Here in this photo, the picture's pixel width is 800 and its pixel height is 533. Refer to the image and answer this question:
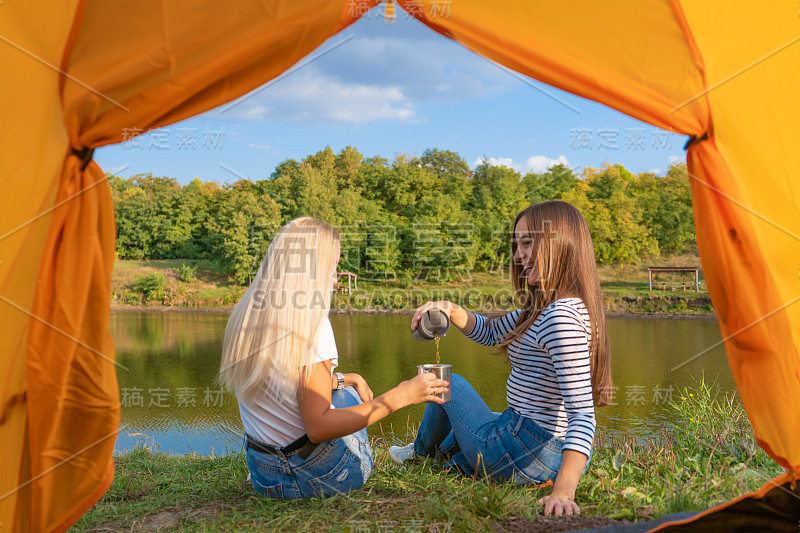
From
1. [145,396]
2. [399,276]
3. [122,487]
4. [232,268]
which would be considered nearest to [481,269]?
[399,276]

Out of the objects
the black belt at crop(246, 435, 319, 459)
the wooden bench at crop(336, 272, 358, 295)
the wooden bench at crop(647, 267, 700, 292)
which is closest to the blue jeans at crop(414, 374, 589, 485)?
the black belt at crop(246, 435, 319, 459)

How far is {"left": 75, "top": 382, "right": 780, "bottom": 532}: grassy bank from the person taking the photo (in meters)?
1.92

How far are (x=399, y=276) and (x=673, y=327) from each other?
12.2 metres

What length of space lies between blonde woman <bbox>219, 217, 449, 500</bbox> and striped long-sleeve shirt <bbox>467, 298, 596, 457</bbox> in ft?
1.11

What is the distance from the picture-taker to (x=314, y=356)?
6.17ft

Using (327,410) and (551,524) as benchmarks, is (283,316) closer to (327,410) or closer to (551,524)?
(327,410)

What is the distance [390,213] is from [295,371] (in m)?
30.1

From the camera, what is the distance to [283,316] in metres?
1.88

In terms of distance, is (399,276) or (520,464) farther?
(399,276)

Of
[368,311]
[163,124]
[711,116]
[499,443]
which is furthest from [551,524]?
[368,311]

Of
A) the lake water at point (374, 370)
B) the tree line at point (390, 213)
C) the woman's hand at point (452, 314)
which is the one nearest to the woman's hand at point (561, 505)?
the woman's hand at point (452, 314)

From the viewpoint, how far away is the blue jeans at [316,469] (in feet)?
6.71

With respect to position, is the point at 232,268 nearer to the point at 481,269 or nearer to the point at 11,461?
the point at 481,269

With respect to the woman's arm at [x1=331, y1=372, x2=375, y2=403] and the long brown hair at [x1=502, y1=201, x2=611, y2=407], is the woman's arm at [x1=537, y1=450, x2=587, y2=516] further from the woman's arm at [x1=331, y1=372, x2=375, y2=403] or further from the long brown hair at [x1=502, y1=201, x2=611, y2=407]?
the woman's arm at [x1=331, y1=372, x2=375, y2=403]
